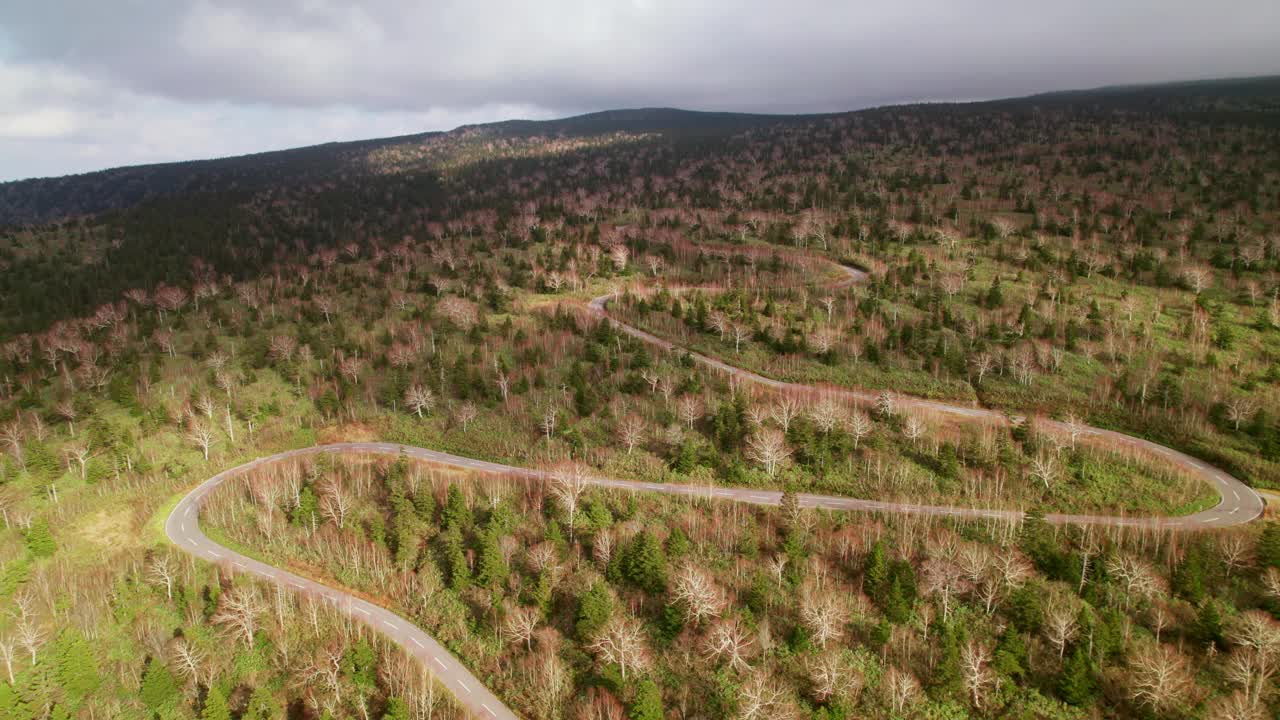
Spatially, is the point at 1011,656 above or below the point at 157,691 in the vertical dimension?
above

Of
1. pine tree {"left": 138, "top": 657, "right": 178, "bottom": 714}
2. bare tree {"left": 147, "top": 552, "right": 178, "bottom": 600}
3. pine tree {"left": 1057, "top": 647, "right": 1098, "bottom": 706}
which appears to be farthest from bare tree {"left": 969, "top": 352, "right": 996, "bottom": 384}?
bare tree {"left": 147, "top": 552, "right": 178, "bottom": 600}

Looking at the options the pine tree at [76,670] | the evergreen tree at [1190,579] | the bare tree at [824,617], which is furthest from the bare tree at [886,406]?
the pine tree at [76,670]

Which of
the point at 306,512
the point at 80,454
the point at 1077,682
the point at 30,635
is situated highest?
the point at 80,454

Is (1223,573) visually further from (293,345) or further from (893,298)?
(293,345)

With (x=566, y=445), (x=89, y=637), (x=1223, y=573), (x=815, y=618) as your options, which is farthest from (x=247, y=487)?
(x=1223, y=573)

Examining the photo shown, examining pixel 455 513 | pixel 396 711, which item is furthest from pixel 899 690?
pixel 455 513

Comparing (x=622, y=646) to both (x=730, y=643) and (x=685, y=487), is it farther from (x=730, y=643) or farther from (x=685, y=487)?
(x=685, y=487)

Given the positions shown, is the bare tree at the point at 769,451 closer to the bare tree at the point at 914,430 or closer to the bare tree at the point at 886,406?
the bare tree at the point at 886,406
